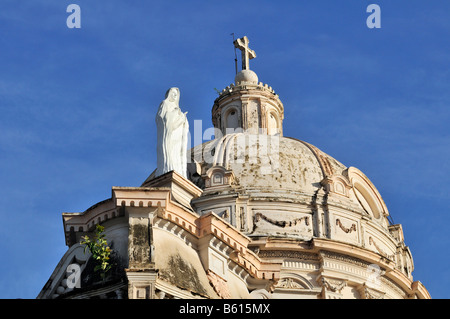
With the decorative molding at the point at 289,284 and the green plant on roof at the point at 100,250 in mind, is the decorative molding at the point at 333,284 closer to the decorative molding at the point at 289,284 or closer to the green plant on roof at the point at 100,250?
the decorative molding at the point at 289,284

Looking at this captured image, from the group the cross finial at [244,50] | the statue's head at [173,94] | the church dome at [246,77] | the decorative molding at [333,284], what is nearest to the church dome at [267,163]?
the decorative molding at [333,284]

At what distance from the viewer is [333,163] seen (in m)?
49.9

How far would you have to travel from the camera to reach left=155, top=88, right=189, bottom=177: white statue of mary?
94.7ft

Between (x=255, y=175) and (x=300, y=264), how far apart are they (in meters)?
4.85

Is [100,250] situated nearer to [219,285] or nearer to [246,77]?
[219,285]

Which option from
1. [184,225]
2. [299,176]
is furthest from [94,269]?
[299,176]

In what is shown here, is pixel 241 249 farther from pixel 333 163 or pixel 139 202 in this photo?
pixel 333 163

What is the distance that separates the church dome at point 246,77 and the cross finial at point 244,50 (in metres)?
1.45

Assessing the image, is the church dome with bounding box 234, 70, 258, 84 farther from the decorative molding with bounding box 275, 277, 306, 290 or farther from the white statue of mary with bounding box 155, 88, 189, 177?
the white statue of mary with bounding box 155, 88, 189, 177

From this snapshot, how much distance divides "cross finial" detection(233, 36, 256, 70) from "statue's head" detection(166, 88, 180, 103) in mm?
27173

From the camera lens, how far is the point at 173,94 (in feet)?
98.8

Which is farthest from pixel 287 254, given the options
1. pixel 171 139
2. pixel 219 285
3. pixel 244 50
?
pixel 219 285

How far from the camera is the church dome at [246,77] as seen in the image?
55.1m
